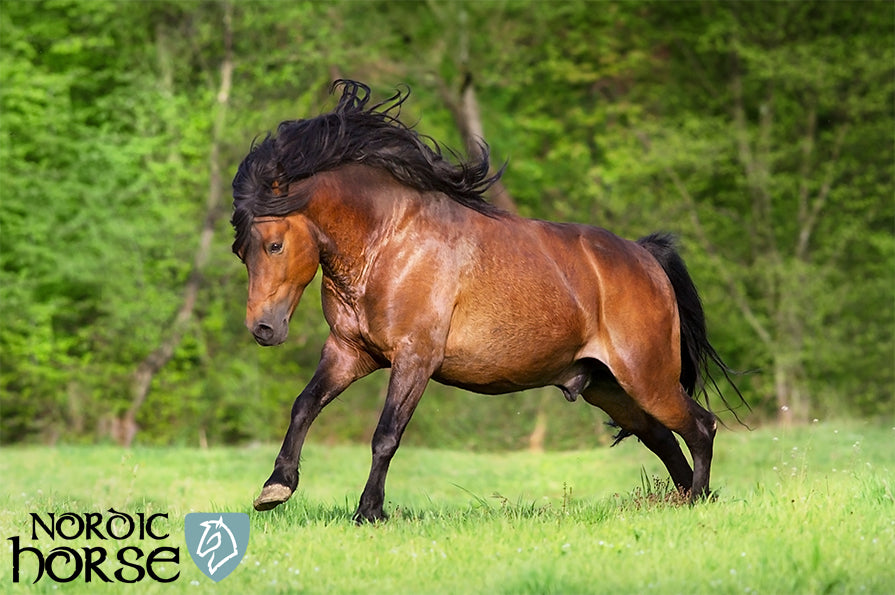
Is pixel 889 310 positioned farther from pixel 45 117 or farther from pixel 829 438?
pixel 45 117

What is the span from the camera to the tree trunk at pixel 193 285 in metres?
26.7

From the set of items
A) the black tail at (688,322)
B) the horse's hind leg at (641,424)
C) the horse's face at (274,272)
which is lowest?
the horse's hind leg at (641,424)

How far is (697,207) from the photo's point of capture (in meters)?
29.6

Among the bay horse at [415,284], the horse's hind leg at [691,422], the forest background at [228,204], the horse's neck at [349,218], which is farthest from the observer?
the forest background at [228,204]

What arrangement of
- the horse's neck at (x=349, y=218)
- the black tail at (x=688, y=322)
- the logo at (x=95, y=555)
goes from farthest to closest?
the black tail at (x=688, y=322) < the horse's neck at (x=349, y=218) < the logo at (x=95, y=555)

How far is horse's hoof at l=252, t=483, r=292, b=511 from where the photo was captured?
284 inches

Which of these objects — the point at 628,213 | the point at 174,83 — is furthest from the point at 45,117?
the point at 628,213

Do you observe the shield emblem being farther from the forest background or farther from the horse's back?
the forest background

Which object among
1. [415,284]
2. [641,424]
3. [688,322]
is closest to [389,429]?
[415,284]

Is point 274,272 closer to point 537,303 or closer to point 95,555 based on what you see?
point 537,303

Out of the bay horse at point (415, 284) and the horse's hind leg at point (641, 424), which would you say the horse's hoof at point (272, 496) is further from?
the horse's hind leg at point (641, 424)

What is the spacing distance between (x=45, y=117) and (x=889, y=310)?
1854cm

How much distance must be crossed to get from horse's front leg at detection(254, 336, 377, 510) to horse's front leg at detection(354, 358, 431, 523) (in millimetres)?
385

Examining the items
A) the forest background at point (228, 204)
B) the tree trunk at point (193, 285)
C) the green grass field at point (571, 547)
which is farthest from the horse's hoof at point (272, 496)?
the tree trunk at point (193, 285)
